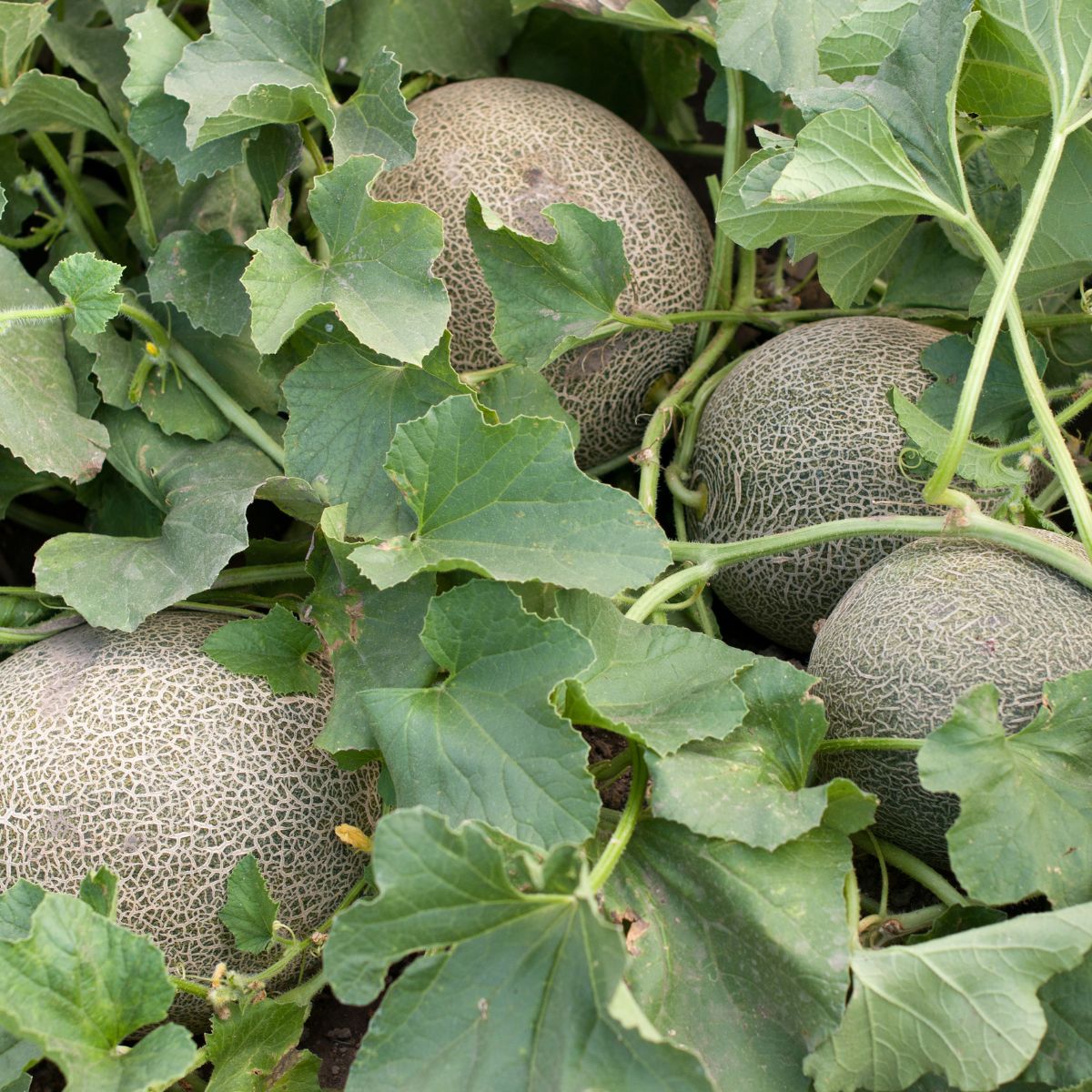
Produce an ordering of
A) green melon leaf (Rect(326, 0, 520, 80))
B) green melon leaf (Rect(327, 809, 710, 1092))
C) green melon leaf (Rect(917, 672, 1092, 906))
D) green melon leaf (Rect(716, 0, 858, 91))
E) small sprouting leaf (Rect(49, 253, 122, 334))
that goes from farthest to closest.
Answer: green melon leaf (Rect(326, 0, 520, 80)), green melon leaf (Rect(716, 0, 858, 91)), small sprouting leaf (Rect(49, 253, 122, 334)), green melon leaf (Rect(917, 672, 1092, 906)), green melon leaf (Rect(327, 809, 710, 1092))

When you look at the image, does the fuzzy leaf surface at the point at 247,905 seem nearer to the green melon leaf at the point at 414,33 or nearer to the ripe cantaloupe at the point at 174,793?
the ripe cantaloupe at the point at 174,793

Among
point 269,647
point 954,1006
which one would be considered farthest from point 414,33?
point 954,1006

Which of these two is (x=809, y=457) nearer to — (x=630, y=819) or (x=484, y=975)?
(x=630, y=819)

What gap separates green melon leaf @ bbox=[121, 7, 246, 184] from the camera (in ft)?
5.39

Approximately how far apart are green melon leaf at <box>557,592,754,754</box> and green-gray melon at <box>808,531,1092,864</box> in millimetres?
163

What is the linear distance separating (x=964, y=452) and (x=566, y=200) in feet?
2.18

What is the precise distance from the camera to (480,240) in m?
1.53

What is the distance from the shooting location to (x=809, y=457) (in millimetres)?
1614

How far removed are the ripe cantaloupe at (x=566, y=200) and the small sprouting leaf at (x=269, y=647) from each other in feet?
1.63

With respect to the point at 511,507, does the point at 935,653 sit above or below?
below

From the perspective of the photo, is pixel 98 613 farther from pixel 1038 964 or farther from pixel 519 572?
pixel 1038 964

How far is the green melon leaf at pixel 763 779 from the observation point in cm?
116

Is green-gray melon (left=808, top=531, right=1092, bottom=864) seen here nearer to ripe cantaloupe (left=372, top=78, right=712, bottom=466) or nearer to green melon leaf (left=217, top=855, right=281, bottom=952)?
ripe cantaloupe (left=372, top=78, right=712, bottom=466)

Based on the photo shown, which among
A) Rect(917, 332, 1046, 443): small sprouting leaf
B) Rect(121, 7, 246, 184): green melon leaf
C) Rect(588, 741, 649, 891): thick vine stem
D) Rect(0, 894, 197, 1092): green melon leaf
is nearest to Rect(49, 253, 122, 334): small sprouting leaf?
Rect(121, 7, 246, 184): green melon leaf
